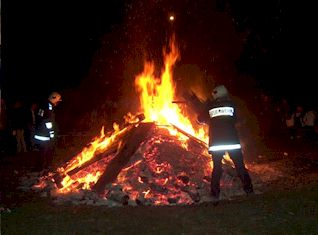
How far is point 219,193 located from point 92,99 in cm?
1371

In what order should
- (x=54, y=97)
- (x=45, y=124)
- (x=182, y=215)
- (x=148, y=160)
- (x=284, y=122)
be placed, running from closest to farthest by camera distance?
(x=182, y=215) < (x=148, y=160) < (x=45, y=124) < (x=54, y=97) < (x=284, y=122)

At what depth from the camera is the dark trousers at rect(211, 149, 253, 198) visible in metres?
9.02

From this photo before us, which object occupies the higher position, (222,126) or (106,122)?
(106,122)

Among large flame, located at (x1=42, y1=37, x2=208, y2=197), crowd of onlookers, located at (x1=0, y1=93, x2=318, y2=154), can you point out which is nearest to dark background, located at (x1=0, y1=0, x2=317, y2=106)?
crowd of onlookers, located at (x1=0, y1=93, x2=318, y2=154)

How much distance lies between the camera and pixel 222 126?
9086 millimetres

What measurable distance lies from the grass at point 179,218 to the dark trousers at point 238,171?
0.37 meters

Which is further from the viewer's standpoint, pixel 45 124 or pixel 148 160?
pixel 45 124

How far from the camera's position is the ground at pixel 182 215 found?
701 centimetres

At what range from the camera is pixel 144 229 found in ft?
23.1

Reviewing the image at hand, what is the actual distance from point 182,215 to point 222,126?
2019 millimetres

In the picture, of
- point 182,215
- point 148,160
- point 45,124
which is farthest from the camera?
point 45,124

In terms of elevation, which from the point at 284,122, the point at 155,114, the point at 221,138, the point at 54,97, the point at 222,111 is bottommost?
the point at 221,138

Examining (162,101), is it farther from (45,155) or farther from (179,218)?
(179,218)

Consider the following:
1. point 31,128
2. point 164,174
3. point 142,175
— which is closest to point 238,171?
Answer: point 164,174
